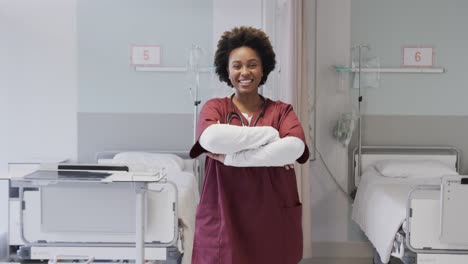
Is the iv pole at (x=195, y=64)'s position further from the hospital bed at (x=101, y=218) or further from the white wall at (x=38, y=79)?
the hospital bed at (x=101, y=218)

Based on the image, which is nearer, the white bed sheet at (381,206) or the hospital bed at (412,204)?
the hospital bed at (412,204)

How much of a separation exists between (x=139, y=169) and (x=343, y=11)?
251 cm

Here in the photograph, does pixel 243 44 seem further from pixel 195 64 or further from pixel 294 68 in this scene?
pixel 195 64

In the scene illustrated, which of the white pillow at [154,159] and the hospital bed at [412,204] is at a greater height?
the white pillow at [154,159]

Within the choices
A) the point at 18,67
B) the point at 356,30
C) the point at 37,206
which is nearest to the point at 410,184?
the point at 356,30

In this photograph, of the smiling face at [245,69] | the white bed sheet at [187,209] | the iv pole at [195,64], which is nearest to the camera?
the smiling face at [245,69]

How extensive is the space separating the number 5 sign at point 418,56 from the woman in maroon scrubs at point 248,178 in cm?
255

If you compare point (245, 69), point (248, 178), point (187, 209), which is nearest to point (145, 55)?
point (187, 209)

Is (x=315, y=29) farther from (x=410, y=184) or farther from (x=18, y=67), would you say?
(x=18, y=67)

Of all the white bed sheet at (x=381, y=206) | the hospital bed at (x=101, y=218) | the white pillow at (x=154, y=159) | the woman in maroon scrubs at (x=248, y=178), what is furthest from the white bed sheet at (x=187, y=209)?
the white bed sheet at (x=381, y=206)

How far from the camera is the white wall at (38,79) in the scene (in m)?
4.02

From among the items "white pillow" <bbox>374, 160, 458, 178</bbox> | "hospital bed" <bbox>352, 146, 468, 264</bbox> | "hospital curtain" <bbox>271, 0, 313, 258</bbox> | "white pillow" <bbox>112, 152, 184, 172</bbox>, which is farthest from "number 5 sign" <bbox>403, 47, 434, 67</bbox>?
"white pillow" <bbox>112, 152, 184, 172</bbox>

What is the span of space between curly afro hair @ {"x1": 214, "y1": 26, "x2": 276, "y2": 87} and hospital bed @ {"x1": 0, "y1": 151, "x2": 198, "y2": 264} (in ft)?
1.98

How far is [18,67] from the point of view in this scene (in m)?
4.03
